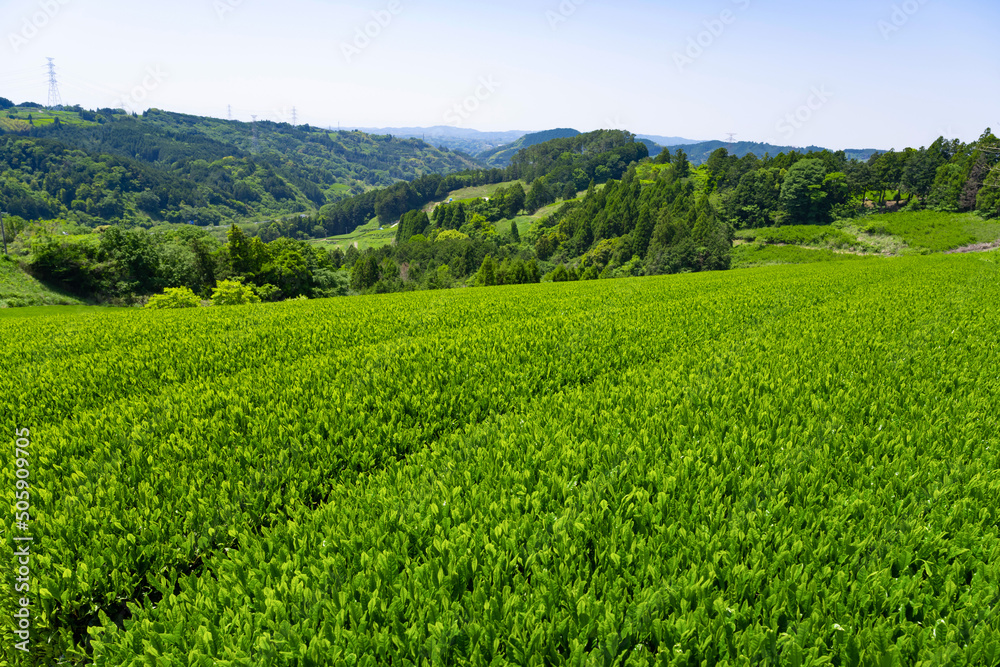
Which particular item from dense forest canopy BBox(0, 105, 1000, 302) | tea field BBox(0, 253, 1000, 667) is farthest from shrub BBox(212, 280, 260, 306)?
tea field BBox(0, 253, 1000, 667)

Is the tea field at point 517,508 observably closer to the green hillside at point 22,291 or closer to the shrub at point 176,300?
the shrub at point 176,300

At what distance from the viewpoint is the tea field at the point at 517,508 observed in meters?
2.56

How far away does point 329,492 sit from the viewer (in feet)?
15.0

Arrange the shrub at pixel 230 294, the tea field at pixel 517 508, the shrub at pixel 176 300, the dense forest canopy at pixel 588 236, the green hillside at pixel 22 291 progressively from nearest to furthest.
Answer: the tea field at pixel 517 508, the shrub at pixel 176 300, the shrub at pixel 230 294, the green hillside at pixel 22 291, the dense forest canopy at pixel 588 236

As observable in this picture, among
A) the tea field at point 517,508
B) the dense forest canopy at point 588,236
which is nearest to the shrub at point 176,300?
the dense forest canopy at point 588,236

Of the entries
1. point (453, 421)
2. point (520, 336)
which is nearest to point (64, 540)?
point (453, 421)

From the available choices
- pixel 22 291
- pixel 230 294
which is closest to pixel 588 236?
pixel 230 294

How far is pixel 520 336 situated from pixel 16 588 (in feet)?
24.5

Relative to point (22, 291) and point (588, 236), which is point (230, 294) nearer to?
point (22, 291)

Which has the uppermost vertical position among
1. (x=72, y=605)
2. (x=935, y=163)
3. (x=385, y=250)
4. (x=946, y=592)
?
(x=935, y=163)

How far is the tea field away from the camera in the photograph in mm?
2557

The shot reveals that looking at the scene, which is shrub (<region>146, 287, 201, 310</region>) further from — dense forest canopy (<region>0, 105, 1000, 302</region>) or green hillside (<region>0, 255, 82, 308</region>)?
dense forest canopy (<region>0, 105, 1000, 302</region>)

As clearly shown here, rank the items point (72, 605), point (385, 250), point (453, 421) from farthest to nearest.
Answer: point (385, 250), point (453, 421), point (72, 605)

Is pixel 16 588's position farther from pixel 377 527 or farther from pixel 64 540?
pixel 377 527
